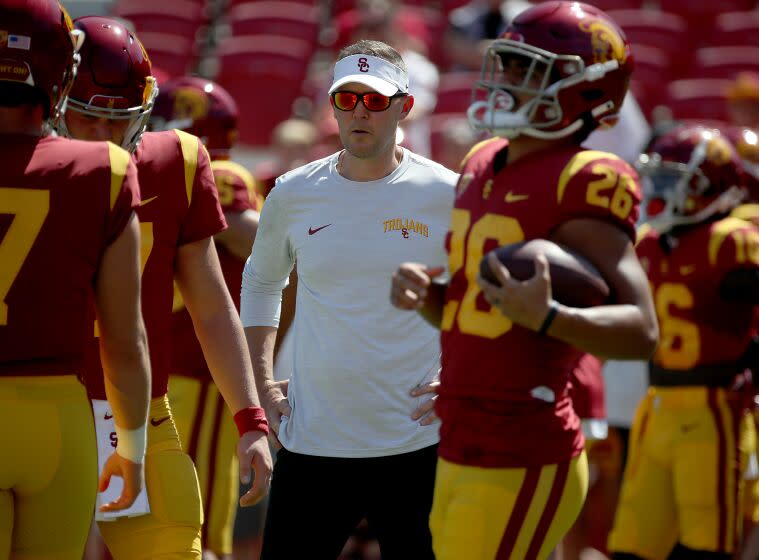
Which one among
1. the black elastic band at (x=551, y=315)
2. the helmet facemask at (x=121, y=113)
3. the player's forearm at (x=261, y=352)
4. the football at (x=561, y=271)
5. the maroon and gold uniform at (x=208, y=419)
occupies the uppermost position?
the helmet facemask at (x=121, y=113)

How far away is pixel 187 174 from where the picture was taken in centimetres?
341

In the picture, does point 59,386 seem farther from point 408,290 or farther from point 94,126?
point 94,126

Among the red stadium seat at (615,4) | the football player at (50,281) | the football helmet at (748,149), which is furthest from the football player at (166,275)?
the red stadium seat at (615,4)

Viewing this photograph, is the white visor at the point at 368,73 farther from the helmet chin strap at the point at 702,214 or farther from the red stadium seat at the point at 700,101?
the red stadium seat at the point at 700,101

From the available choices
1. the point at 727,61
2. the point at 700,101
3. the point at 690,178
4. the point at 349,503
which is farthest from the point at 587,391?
the point at 727,61

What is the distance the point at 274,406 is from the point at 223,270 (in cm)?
125

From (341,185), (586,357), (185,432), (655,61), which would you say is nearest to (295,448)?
(341,185)

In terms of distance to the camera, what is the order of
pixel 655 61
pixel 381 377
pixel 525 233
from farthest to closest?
pixel 655 61 < pixel 381 377 < pixel 525 233

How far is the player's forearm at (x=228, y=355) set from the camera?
332 cm

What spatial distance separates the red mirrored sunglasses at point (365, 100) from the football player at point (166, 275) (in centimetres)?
48

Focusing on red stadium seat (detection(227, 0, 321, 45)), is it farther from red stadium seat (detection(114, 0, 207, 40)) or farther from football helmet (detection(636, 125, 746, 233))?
football helmet (detection(636, 125, 746, 233))

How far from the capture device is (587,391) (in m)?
5.18

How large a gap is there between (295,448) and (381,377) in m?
0.32

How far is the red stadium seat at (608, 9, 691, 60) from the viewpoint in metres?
10.3
